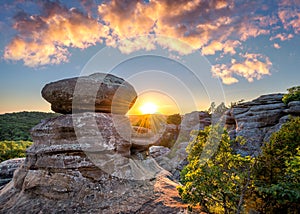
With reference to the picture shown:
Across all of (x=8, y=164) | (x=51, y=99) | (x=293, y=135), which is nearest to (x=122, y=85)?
(x=51, y=99)

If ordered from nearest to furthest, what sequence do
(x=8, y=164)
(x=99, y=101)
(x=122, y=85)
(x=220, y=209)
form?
(x=220, y=209)
(x=99, y=101)
(x=122, y=85)
(x=8, y=164)

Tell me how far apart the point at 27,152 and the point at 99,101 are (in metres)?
4.78

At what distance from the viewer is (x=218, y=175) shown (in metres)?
6.69

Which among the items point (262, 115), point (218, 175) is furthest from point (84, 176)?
point (262, 115)

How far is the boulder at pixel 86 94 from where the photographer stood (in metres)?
11.1

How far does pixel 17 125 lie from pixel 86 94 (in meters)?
67.9

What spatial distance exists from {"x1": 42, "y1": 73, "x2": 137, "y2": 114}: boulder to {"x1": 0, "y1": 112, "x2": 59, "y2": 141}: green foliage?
29.5 m

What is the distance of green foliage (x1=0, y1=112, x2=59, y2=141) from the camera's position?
53975 millimetres

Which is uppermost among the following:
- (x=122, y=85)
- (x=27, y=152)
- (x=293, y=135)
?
(x=122, y=85)

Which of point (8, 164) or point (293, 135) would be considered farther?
point (8, 164)

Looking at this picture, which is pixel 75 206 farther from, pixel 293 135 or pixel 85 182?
pixel 293 135

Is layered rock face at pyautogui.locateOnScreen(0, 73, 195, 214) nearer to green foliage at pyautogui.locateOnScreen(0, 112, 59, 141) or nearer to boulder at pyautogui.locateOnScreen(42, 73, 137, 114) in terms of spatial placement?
boulder at pyautogui.locateOnScreen(42, 73, 137, 114)

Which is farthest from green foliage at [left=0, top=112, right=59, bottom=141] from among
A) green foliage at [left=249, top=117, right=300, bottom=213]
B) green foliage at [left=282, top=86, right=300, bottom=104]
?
green foliage at [left=249, top=117, right=300, bottom=213]

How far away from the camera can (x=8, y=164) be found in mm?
14297
